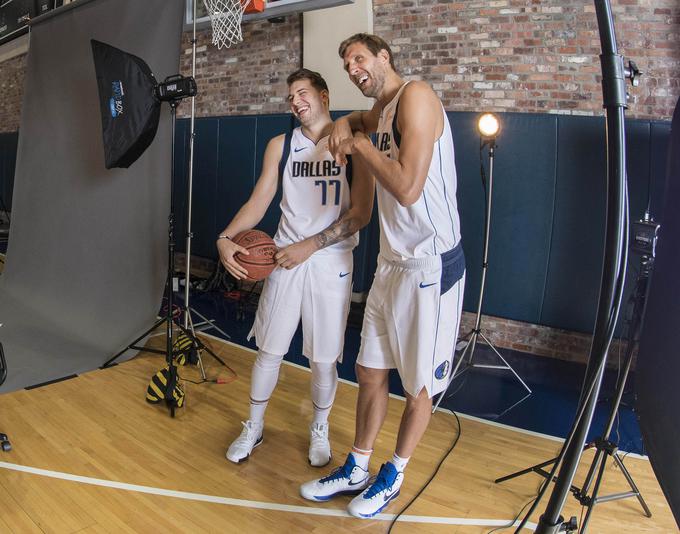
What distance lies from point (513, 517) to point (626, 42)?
3527 millimetres

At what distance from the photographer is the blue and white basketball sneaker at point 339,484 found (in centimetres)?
217

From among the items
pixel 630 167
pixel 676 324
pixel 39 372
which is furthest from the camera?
pixel 630 167

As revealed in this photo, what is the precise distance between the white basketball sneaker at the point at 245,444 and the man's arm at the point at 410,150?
55.3 inches

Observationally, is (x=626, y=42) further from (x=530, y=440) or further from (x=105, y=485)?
(x=105, y=485)

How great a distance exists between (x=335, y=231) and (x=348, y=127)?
1.64 feet

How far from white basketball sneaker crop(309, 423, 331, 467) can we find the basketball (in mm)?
817

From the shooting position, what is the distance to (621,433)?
3031 mm

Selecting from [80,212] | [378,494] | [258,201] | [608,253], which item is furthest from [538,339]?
[80,212]

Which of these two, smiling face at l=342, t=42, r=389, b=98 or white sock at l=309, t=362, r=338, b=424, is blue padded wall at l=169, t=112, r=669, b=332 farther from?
smiling face at l=342, t=42, r=389, b=98

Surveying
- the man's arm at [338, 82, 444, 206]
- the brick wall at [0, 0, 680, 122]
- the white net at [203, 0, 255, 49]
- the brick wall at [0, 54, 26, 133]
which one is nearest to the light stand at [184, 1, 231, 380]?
the white net at [203, 0, 255, 49]

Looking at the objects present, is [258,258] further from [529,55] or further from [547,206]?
[529,55]

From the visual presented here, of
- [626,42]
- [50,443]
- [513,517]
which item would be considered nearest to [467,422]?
[513,517]

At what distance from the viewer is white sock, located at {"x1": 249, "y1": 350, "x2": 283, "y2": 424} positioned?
240 cm

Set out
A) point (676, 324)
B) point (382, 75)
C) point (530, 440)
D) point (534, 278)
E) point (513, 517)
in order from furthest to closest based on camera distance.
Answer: point (534, 278) → point (530, 440) → point (513, 517) → point (382, 75) → point (676, 324)
